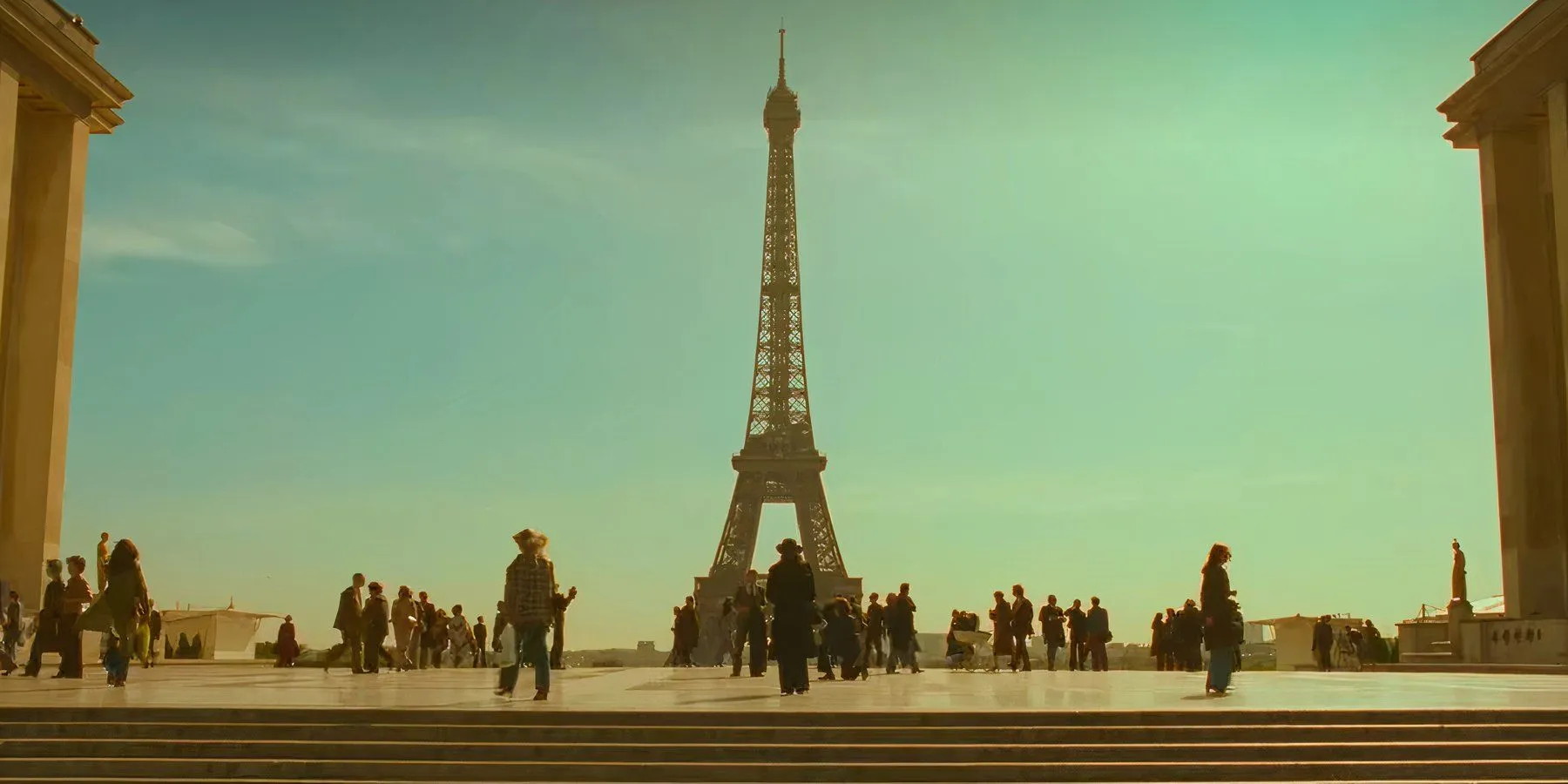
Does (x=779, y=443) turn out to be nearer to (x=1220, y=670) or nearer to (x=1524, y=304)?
(x=1524, y=304)

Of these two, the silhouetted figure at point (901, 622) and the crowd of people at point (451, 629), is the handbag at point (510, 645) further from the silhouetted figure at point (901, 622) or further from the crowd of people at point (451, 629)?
the silhouetted figure at point (901, 622)

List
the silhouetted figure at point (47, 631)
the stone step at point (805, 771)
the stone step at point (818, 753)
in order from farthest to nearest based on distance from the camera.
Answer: the silhouetted figure at point (47, 631)
the stone step at point (818, 753)
the stone step at point (805, 771)

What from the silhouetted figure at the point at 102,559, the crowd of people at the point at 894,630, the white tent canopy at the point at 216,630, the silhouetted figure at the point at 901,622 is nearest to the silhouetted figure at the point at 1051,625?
the crowd of people at the point at 894,630

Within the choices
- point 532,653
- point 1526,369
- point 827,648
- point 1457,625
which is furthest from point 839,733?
point 1526,369

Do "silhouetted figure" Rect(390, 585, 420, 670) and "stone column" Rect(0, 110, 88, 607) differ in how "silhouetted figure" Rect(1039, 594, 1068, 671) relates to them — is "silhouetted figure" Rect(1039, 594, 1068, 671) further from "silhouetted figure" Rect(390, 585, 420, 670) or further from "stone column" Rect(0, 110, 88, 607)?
"stone column" Rect(0, 110, 88, 607)

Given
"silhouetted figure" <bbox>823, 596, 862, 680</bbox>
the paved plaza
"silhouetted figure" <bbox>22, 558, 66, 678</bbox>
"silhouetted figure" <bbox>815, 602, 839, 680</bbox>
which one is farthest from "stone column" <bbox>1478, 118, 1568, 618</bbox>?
"silhouetted figure" <bbox>22, 558, 66, 678</bbox>

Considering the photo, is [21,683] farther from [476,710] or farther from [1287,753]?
[1287,753]
